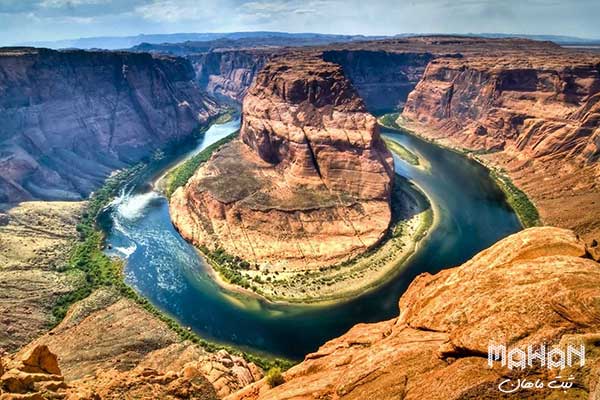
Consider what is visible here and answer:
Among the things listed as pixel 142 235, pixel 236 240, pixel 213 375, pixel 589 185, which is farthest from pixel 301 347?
pixel 589 185

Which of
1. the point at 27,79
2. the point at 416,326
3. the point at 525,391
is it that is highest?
the point at 27,79

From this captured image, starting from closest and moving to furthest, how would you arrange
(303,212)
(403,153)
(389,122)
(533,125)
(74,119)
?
(303,212) → (533,125) → (74,119) → (403,153) → (389,122)

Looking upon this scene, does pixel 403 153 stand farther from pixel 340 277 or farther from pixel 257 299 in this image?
pixel 257 299

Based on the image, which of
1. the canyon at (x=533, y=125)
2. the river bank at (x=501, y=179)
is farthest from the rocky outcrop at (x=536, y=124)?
the river bank at (x=501, y=179)

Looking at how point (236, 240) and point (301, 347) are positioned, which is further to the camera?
point (236, 240)

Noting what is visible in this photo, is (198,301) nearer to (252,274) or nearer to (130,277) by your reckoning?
(252,274)

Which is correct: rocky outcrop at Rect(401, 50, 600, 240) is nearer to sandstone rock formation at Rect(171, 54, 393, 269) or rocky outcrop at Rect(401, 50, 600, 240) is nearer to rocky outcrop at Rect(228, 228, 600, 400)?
sandstone rock formation at Rect(171, 54, 393, 269)

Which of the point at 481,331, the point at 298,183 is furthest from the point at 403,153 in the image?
the point at 481,331
